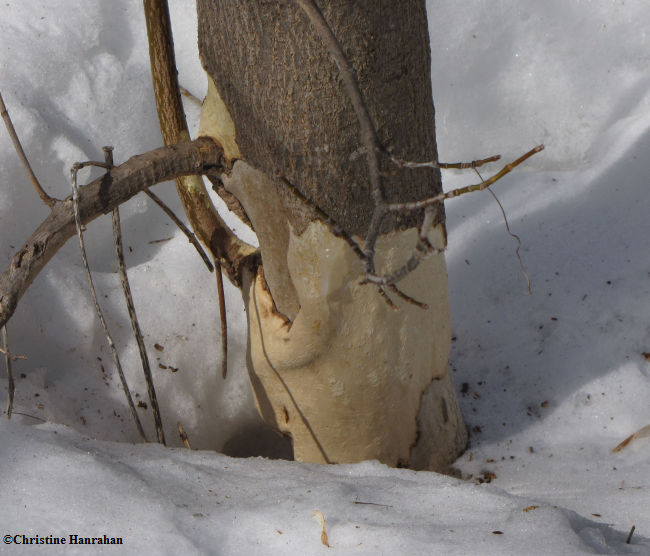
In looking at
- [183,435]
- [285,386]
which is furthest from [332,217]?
[183,435]

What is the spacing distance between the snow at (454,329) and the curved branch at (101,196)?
195 mm

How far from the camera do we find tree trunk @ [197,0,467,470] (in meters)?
0.97

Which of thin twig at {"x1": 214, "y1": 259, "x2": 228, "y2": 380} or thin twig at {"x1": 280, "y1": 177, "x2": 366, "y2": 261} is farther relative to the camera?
thin twig at {"x1": 214, "y1": 259, "x2": 228, "y2": 380}

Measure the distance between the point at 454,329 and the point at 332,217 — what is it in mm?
587

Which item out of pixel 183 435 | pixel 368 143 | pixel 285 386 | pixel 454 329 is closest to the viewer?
pixel 368 143

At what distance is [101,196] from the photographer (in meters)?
1.01

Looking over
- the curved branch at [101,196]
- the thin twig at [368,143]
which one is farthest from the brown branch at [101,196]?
the thin twig at [368,143]

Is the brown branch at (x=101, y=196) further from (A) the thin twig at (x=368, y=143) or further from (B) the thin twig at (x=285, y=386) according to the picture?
(A) the thin twig at (x=368, y=143)

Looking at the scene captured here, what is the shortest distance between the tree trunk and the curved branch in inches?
1.7

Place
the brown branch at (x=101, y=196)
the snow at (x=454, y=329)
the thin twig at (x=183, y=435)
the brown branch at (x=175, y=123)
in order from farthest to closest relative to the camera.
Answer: the thin twig at (x=183, y=435) → the brown branch at (x=175, y=123) → the brown branch at (x=101, y=196) → the snow at (x=454, y=329)

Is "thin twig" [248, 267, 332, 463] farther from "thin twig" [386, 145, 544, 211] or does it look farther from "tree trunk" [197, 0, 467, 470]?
"thin twig" [386, 145, 544, 211]

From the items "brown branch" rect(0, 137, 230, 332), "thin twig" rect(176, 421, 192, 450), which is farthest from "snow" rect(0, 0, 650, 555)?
"brown branch" rect(0, 137, 230, 332)

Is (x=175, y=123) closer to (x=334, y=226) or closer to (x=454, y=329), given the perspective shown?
(x=334, y=226)

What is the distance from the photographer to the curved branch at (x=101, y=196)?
0.95 meters
